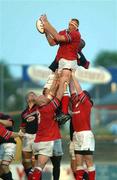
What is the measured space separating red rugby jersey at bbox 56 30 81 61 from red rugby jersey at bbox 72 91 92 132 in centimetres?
72

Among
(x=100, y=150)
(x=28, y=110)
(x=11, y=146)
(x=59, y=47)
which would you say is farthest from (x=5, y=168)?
(x=100, y=150)

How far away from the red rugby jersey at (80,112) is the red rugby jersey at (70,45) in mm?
719

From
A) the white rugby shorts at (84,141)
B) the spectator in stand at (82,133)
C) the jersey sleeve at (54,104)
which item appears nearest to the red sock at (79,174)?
the spectator in stand at (82,133)

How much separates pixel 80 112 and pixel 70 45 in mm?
1203

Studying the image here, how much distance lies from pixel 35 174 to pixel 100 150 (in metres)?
16.2

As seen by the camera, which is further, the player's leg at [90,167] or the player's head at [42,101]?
the player's leg at [90,167]

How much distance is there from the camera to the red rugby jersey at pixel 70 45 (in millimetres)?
12836

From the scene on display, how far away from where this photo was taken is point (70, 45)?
42.3 feet

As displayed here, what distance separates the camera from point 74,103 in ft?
42.5

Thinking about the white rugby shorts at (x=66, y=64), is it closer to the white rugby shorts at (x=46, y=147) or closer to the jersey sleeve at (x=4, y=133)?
the white rugby shorts at (x=46, y=147)

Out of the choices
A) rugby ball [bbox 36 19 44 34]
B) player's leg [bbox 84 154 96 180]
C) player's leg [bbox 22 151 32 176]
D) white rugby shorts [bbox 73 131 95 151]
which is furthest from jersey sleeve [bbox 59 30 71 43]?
player's leg [bbox 22 151 32 176]

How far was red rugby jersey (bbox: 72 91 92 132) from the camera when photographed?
12867 millimetres

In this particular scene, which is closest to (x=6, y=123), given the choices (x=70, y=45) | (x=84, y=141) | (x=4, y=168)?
(x=4, y=168)

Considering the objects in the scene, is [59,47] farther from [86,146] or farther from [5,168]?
[5,168]
